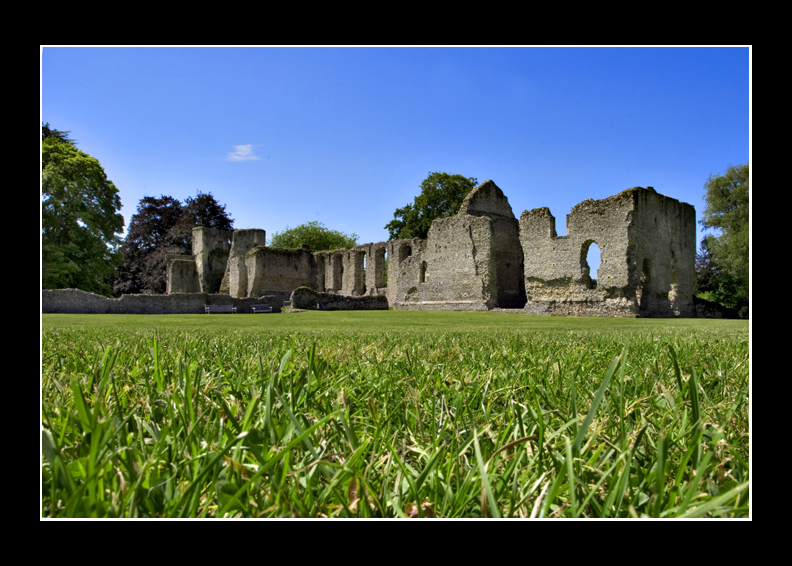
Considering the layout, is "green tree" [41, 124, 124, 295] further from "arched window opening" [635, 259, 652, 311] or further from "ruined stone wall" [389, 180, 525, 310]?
"arched window opening" [635, 259, 652, 311]

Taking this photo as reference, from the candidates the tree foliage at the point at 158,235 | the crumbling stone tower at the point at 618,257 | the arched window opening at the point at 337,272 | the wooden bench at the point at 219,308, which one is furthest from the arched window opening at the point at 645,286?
the tree foliage at the point at 158,235

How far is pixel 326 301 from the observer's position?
891 inches

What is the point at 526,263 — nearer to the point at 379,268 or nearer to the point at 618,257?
the point at 618,257

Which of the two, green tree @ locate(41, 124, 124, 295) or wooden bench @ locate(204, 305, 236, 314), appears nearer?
green tree @ locate(41, 124, 124, 295)

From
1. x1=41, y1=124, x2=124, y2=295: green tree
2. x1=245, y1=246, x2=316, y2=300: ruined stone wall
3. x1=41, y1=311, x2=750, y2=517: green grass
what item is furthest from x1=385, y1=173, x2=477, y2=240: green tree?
x1=41, y1=311, x2=750, y2=517: green grass

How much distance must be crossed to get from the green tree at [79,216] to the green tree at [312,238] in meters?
28.1

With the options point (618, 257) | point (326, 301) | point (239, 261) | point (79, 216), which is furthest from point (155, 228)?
point (618, 257)

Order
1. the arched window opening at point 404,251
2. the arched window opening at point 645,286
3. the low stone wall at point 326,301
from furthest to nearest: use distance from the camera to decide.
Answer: the arched window opening at point 404,251 < the low stone wall at point 326,301 < the arched window opening at point 645,286

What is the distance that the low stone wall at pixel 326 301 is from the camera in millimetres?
21997

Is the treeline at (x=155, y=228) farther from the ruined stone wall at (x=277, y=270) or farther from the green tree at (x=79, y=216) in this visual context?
the ruined stone wall at (x=277, y=270)

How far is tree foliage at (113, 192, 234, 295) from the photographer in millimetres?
36469

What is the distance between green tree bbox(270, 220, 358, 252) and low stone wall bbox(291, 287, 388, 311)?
962 inches

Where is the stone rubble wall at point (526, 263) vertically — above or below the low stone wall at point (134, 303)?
above

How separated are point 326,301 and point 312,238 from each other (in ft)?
85.7
